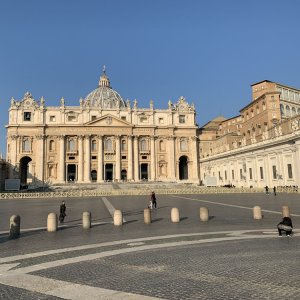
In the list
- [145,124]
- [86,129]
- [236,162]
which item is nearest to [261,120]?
[236,162]

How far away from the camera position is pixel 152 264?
693 centimetres

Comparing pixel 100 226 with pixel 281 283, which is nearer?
pixel 281 283

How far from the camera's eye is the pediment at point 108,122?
6775 centimetres

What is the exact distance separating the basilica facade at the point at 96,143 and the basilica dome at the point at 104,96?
1712 cm

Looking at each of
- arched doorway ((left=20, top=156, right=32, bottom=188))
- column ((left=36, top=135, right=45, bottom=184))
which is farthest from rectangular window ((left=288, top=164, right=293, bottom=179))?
arched doorway ((left=20, top=156, right=32, bottom=188))

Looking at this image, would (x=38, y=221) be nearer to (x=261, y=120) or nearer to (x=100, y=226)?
(x=100, y=226)

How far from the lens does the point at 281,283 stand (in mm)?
5371

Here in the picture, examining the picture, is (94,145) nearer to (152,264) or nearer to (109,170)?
(109,170)

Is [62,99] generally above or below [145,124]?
above

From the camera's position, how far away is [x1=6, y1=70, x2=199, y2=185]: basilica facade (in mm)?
66438

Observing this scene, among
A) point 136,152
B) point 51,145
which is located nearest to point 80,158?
point 51,145

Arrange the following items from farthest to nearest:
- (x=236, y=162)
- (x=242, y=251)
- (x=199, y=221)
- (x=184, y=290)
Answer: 1. (x=236, y=162)
2. (x=199, y=221)
3. (x=242, y=251)
4. (x=184, y=290)

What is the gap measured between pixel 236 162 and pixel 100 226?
138 ft

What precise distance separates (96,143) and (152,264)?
6317 centimetres
